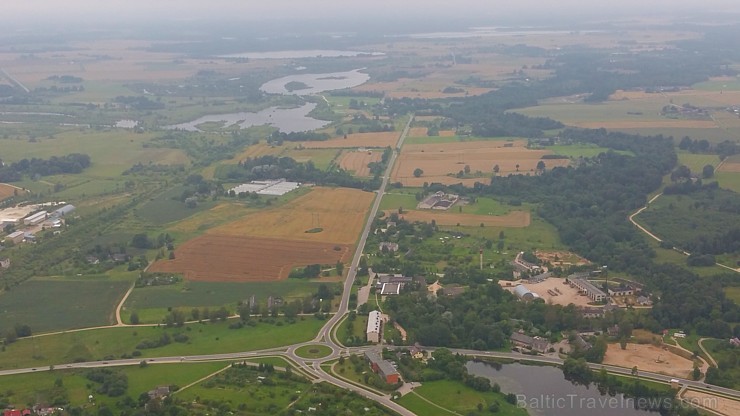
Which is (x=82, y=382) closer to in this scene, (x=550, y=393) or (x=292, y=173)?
(x=550, y=393)

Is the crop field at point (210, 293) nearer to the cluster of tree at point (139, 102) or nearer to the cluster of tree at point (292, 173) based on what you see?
the cluster of tree at point (292, 173)

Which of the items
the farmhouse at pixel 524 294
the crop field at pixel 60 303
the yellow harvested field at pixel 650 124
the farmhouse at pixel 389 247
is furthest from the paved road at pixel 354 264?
the yellow harvested field at pixel 650 124

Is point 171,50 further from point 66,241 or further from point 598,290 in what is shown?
point 598,290

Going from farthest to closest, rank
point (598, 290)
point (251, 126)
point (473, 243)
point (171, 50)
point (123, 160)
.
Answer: point (171, 50) → point (251, 126) → point (123, 160) → point (473, 243) → point (598, 290)

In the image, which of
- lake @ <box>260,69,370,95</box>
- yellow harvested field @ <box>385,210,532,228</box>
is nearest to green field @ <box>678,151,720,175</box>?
yellow harvested field @ <box>385,210,532,228</box>

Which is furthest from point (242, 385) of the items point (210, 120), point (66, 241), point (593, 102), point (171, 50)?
point (171, 50)

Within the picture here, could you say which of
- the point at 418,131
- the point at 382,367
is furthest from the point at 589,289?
the point at 418,131

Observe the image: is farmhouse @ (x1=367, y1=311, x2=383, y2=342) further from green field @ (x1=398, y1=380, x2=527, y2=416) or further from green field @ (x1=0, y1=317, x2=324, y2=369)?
green field @ (x1=398, y1=380, x2=527, y2=416)
